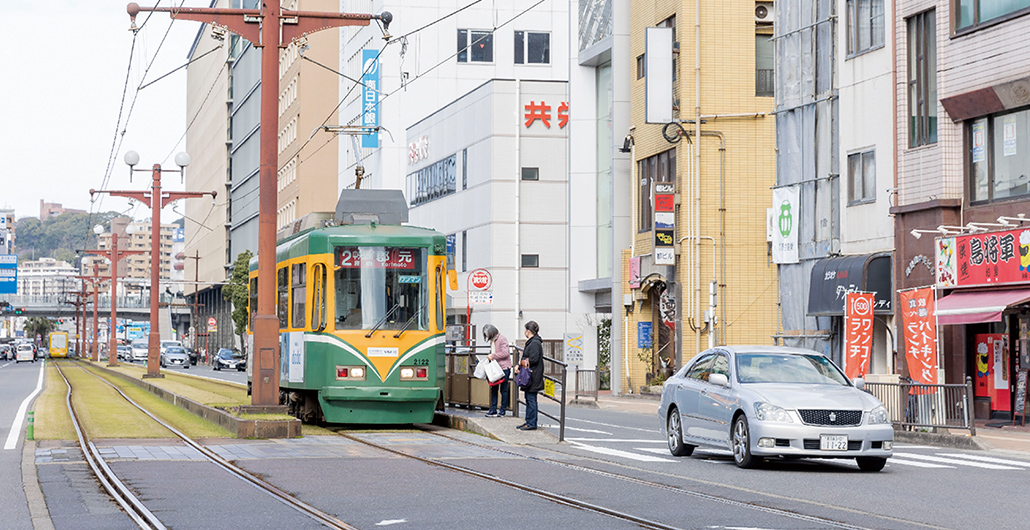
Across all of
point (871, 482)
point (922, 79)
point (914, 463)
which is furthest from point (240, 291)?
point (871, 482)

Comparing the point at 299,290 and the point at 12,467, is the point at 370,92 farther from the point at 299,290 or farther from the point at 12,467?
the point at 12,467

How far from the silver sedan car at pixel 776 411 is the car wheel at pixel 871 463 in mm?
12

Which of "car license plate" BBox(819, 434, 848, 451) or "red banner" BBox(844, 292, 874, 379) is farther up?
"red banner" BBox(844, 292, 874, 379)

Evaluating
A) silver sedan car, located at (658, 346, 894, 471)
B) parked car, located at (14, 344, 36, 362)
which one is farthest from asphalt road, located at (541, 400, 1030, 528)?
parked car, located at (14, 344, 36, 362)

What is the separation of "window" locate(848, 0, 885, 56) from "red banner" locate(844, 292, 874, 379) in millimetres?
5799

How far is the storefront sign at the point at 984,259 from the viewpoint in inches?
968

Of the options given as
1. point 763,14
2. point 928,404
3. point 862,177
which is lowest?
point 928,404

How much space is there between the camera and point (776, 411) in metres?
15.4

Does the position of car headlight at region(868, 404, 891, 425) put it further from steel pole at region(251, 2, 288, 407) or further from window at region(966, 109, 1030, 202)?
window at region(966, 109, 1030, 202)

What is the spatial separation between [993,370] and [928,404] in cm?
461

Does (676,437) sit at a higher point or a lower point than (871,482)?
higher

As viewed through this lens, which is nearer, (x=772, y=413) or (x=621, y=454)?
(x=772, y=413)

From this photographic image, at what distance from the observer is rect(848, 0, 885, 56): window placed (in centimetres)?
3019

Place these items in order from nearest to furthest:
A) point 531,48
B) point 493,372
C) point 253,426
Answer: point 253,426, point 493,372, point 531,48
